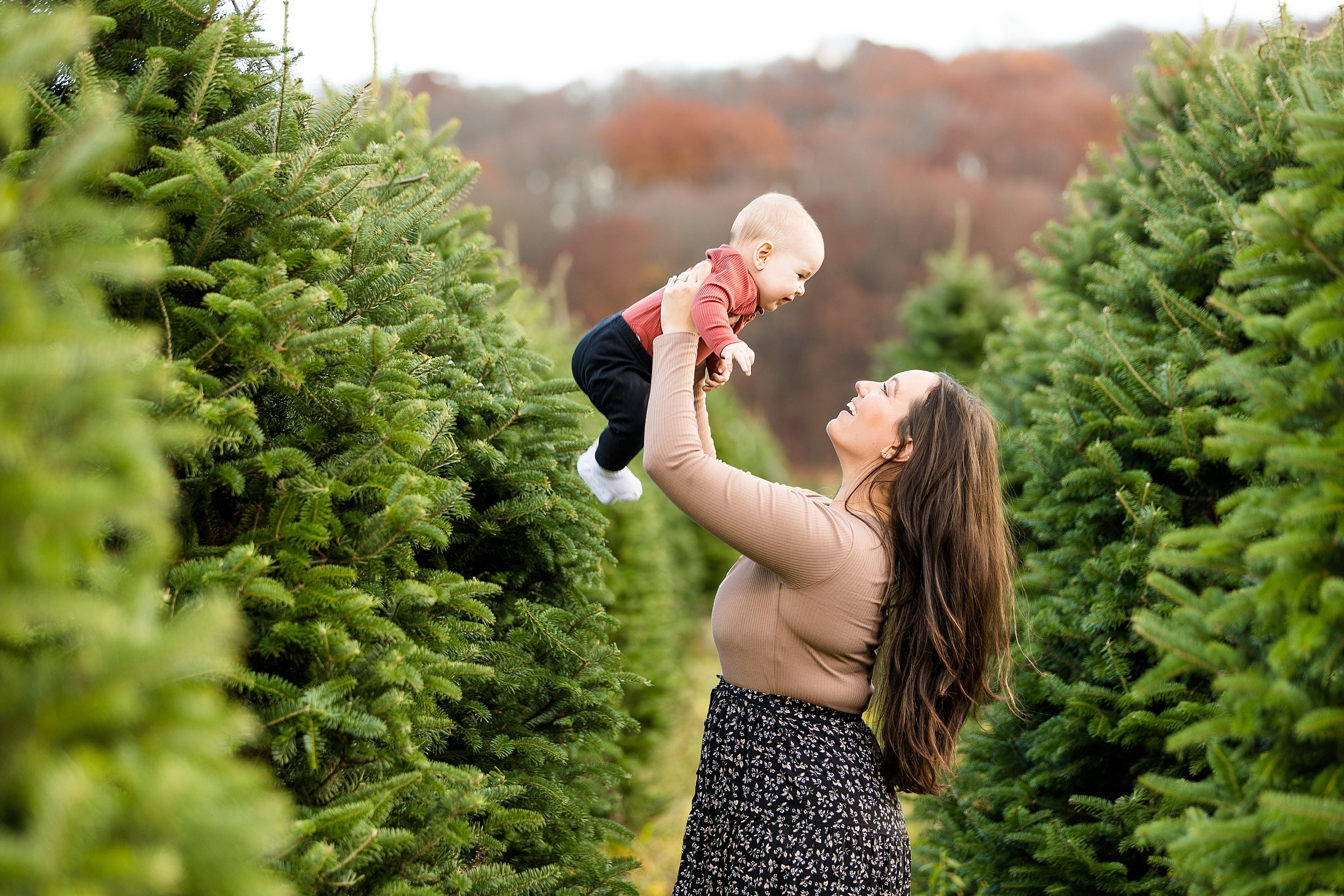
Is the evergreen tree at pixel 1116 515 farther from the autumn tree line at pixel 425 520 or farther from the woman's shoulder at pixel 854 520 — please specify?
the woman's shoulder at pixel 854 520

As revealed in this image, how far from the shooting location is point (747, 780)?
2.51 meters

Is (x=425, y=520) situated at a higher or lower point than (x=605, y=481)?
lower

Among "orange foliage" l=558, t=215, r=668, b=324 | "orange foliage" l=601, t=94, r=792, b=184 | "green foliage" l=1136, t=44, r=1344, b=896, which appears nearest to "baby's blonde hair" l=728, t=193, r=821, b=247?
"green foliage" l=1136, t=44, r=1344, b=896

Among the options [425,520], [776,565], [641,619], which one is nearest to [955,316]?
[641,619]

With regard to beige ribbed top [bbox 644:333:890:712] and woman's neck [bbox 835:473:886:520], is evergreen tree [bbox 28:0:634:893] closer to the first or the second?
beige ribbed top [bbox 644:333:890:712]

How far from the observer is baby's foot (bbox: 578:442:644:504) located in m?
3.03

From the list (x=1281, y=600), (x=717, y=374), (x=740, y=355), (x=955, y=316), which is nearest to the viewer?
(x=1281, y=600)

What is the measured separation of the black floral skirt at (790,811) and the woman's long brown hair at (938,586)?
14 cm

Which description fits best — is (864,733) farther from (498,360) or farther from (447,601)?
(498,360)

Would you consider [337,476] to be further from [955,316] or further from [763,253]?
[955,316]

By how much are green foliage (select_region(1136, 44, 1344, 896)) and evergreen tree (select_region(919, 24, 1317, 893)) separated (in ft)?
2.28

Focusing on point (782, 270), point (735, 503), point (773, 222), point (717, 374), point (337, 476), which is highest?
point (773, 222)

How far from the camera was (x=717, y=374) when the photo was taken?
2844mm

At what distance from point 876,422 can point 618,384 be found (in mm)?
777
